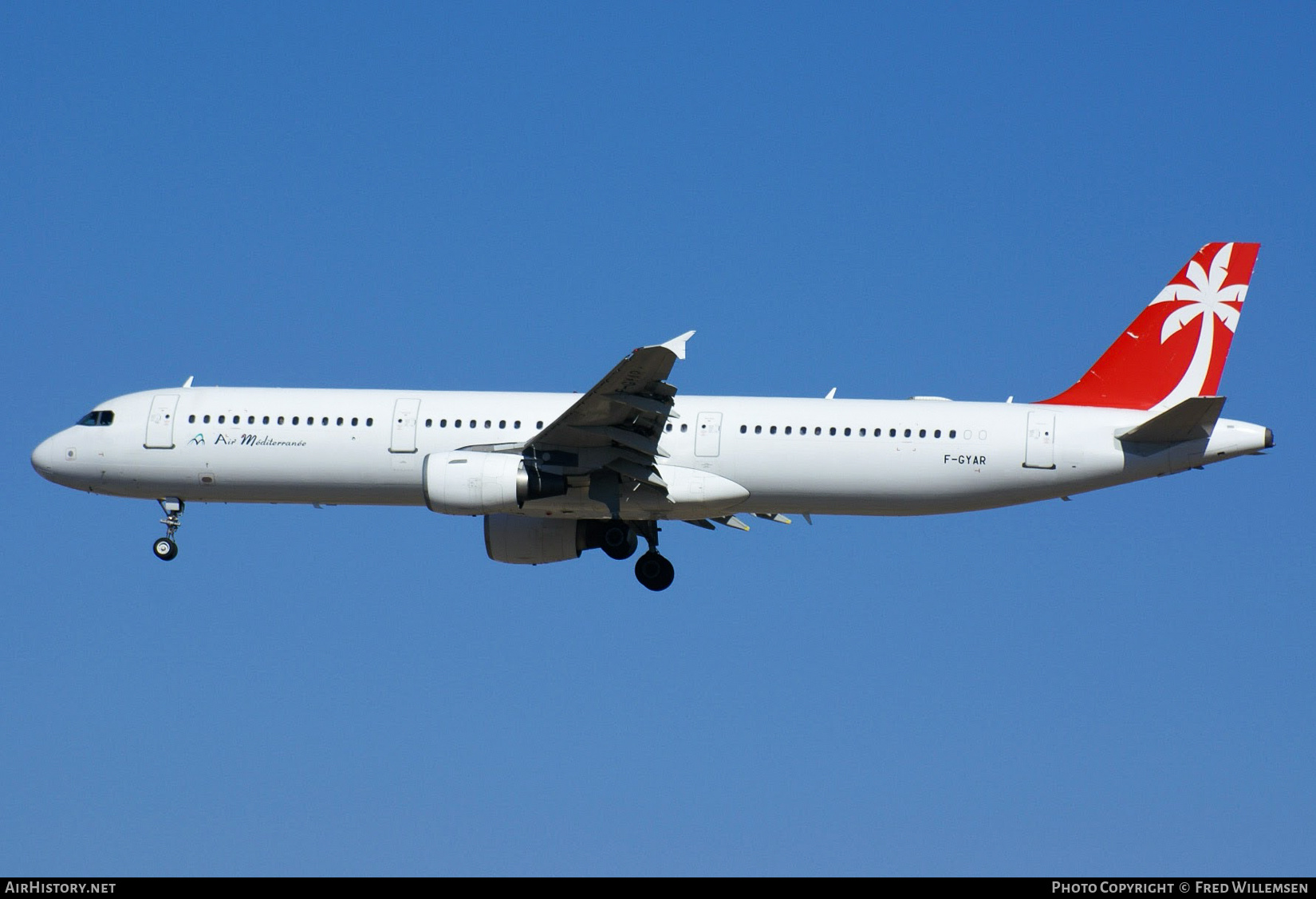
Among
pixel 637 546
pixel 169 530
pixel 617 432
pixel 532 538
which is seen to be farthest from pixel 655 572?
pixel 169 530

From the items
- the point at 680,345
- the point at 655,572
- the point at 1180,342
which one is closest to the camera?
the point at 680,345

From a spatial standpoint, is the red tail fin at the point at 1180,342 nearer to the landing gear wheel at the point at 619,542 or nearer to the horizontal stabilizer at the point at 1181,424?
the horizontal stabilizer at the point at 1181,424

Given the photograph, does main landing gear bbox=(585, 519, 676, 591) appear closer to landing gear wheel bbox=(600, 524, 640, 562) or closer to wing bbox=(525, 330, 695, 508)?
landing gear wheel bbox=(600, 524, 640, 562)

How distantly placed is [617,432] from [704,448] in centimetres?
226

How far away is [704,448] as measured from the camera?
38.0 metres

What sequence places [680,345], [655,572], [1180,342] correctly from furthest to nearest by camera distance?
[655,572] → [1180,342] → [680,345]

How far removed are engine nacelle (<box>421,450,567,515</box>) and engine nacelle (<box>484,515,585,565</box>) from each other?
3.76m

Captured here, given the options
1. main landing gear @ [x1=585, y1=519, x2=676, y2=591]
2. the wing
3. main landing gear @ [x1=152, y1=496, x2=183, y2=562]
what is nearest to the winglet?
the wing

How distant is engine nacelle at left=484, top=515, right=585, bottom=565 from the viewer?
1608 inches

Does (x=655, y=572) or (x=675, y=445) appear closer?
(x=675, y=445)

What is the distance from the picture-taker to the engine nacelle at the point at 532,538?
134ft

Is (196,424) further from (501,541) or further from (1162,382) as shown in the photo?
(1162,382)

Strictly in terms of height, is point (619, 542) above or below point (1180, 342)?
below

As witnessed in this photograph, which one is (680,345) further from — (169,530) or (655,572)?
(169,530)
